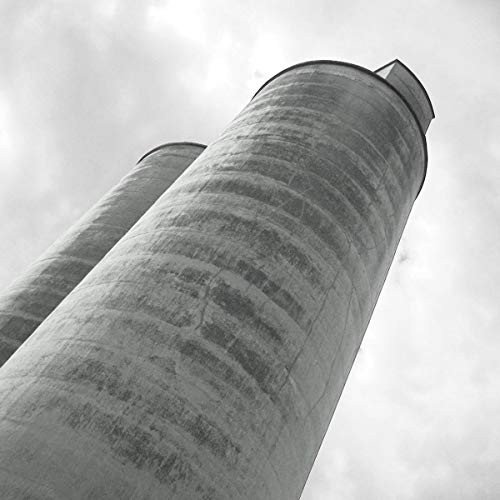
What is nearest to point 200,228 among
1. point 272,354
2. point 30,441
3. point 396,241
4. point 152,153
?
point 272,354

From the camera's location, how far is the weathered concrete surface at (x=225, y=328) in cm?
550

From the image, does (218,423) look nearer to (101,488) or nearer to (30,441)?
(101,488)

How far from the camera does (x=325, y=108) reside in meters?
9.81

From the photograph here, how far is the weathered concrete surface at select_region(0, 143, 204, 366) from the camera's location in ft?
41.1

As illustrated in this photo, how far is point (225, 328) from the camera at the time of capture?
21.7ft

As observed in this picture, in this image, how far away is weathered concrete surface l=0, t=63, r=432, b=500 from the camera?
18.0 ft

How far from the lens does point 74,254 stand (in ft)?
44.7

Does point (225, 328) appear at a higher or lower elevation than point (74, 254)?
lower

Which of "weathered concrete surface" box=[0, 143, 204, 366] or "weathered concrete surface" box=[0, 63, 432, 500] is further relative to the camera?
"weathered concrete surface" box=[0, 143, 204, 366]

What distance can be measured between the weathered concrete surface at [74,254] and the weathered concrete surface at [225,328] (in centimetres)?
520

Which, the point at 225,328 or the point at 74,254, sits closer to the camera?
the point at 225,328

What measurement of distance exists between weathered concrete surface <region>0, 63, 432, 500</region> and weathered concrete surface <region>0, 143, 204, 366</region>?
17.1 feet

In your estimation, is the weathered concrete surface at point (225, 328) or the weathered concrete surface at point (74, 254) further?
the weathered concrete surface at point (74, 254)

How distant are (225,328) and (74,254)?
8205mm
